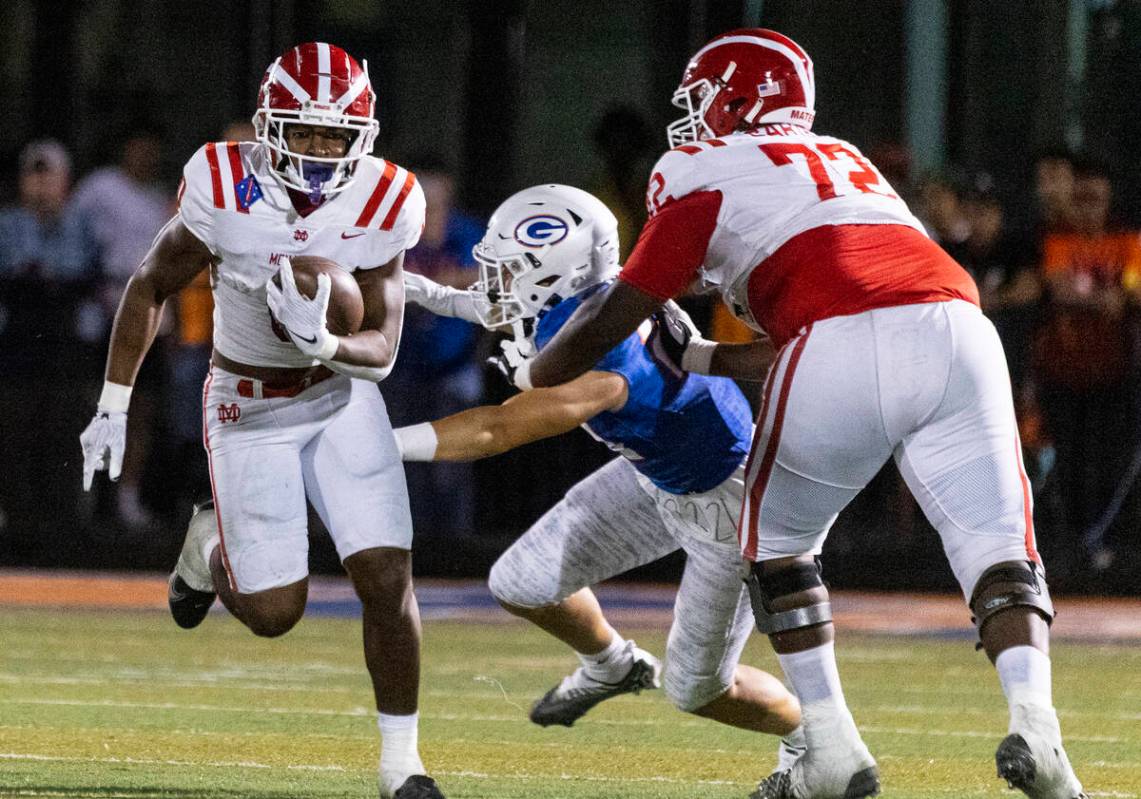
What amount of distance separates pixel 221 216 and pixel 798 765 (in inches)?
71.0

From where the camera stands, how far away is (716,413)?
507 centimetres

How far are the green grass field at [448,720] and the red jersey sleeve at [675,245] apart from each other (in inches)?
49.7

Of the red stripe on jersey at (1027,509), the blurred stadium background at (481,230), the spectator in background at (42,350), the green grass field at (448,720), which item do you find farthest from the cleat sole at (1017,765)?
the spectator in background at (42,350)

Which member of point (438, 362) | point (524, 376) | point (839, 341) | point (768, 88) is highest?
point (768, 88)

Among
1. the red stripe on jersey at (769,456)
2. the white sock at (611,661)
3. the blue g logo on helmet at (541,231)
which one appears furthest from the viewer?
the white sock at (611,661)

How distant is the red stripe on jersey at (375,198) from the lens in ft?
16.3

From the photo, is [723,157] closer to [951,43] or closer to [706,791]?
[706,791]

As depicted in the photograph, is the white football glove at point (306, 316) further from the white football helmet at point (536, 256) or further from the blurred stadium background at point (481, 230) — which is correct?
the blurred stadium background at point (481, 230)

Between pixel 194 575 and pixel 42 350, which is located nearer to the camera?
pixel 194 575

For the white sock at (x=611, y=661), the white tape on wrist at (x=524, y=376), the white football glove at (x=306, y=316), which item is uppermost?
the white football glove at (x=306, y=316)

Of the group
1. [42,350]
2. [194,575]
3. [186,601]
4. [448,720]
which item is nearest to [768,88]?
[194,575]

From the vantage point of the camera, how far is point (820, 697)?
13.9 feet

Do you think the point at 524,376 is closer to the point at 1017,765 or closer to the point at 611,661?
the point at 611,661

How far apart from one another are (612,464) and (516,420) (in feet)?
2.26
